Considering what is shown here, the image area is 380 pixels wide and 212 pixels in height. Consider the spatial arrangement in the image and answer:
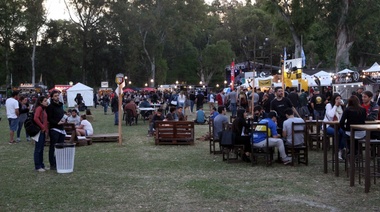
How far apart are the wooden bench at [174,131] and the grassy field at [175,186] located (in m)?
2.12

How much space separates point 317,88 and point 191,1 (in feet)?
90.2

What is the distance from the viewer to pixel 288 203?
20.5 ft

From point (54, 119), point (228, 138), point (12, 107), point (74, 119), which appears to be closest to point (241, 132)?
point (228, 138)

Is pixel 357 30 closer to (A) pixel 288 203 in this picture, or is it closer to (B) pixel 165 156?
(B) pixel 165 156

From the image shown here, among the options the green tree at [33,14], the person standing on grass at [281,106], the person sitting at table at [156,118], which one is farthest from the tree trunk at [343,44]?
the green tree at [33,14]

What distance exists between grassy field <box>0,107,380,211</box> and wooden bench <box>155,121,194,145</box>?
2.12 metres

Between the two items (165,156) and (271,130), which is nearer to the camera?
(271,130)

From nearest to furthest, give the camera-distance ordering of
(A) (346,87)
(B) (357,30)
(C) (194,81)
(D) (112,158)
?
(D) (112,158), (A) (346,87), (B) (357,30), (C) (194,81)

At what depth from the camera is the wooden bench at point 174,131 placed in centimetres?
1317

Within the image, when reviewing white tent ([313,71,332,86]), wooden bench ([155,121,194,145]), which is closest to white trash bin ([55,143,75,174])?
wooden bench ([155,121,194,145])

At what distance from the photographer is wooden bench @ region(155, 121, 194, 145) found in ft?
43.2

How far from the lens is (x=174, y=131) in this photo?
13.2 m

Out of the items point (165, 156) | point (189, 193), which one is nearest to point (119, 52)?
point (165, 156)

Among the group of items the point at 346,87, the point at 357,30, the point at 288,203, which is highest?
the point at 357,30
